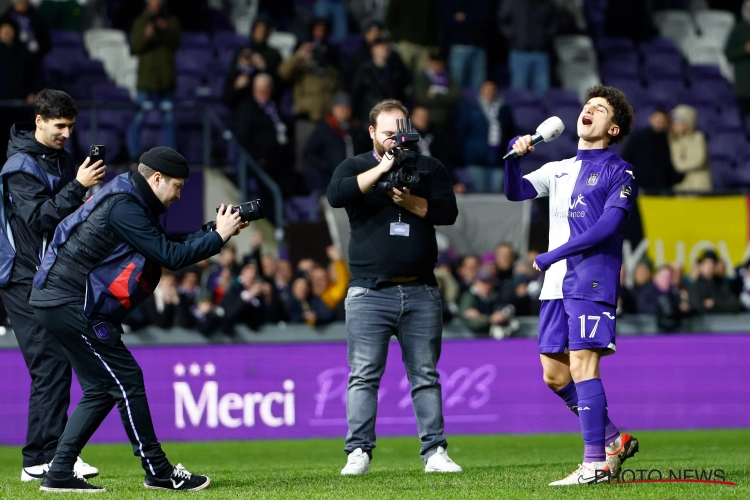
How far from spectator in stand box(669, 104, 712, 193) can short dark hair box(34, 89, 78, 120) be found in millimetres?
10703

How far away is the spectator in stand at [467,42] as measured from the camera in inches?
715

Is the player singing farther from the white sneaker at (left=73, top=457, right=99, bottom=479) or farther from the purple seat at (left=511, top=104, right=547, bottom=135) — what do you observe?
the purple seat at (left=511, top=104, right=547, bottom=135)

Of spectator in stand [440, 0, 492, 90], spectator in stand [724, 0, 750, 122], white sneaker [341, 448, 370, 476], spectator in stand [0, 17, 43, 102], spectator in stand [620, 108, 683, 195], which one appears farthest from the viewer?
spectator in stand [724, 0, 750, 122]

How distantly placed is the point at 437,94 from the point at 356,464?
1018cm

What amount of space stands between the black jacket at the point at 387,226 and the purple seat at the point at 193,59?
11350 millimetres

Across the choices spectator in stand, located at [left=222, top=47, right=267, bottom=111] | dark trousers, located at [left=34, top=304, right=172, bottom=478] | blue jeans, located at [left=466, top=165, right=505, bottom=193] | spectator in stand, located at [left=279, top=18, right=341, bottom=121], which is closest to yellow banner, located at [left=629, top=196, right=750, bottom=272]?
blue jeans, located at [left=466, top=165, right=505, bottom=193]

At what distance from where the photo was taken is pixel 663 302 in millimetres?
13445

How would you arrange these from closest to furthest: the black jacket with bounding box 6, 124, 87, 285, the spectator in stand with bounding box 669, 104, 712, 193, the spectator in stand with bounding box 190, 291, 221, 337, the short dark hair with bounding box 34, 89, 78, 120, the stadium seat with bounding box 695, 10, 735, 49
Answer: the black jacket with bounding box 6, 124, 87, 285 → the short dark hair with bounding box 34, 89, 78, 120 → the spectator in stand with bounding box 190, 291, 221, 337 → the spectator in stand with bounding box 669, 104, 712, 193 → the stadium seat with bounding box 695, 10, 735, 49

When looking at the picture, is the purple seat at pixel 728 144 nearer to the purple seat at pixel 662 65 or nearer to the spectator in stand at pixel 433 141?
the purple seat at pixel 662 65

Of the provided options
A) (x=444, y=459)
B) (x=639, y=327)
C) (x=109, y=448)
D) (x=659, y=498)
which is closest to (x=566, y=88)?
(x=639, y=327)

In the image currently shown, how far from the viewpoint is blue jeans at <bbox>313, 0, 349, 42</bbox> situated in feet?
62.5

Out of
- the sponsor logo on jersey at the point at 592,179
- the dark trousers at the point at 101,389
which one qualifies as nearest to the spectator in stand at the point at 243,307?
the dark trousers at the point at 101,389

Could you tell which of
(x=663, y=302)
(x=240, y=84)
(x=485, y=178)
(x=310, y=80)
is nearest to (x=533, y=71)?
(x=485, y=178)

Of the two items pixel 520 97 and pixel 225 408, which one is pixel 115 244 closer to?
pixel 225 408
